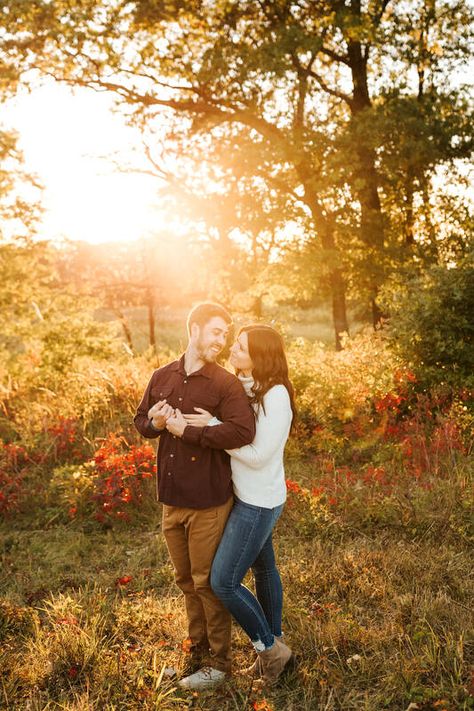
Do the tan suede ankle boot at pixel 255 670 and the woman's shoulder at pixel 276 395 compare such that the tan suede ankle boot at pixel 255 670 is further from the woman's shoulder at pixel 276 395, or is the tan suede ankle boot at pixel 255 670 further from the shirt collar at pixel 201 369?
the shirt collar at pixel 201 369

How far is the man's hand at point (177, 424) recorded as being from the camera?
10.3 feet

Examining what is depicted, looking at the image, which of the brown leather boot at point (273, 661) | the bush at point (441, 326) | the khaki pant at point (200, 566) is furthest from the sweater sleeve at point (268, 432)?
the bush at point (441, 326)

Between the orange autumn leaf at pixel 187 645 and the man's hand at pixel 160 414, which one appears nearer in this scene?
the man's hand at pixel 160 414

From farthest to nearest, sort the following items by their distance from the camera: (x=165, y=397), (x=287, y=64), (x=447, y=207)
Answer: (x=447, y=207), (x=287, y=64), (x=165, y=397)

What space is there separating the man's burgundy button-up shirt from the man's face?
0.07m

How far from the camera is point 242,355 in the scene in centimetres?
328

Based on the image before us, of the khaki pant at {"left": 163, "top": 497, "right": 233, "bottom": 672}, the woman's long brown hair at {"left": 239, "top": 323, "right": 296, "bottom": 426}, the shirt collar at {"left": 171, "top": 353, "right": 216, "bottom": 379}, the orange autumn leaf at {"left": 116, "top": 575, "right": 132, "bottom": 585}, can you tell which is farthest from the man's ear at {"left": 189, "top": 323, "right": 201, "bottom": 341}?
the orange autumn leaf at {"left": 116, "top": 575, "right": 132, "bottom": 585}

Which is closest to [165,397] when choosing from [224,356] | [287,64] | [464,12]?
[224,356]

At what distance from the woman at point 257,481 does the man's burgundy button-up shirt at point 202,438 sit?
8 cm

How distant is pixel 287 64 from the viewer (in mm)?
12055

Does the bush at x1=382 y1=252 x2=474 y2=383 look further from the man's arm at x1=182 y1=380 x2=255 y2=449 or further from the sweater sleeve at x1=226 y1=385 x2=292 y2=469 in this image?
the man's arm at x1=182 y1=380 x2=255 y2=449

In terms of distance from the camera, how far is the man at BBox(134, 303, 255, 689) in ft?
10.3

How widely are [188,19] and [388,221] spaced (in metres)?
6.65

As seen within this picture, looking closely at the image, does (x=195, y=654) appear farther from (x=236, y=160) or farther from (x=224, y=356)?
(x=236, y=160)
